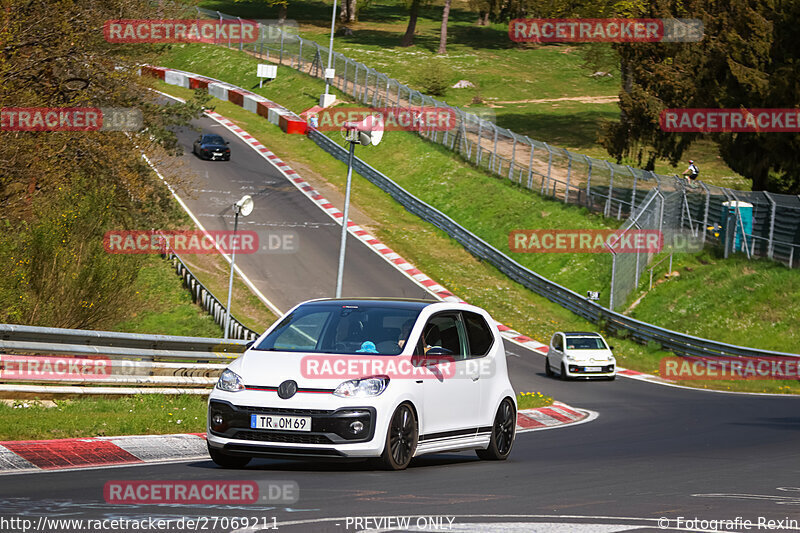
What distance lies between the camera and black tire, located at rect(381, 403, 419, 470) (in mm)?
10086

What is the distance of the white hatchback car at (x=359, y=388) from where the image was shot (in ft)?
32.4

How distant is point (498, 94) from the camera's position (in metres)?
82.6

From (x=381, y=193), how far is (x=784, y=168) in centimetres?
1982

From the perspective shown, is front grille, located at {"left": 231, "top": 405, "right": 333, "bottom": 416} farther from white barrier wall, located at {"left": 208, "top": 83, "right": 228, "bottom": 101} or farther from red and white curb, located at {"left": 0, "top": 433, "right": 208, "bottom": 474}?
white barrier wall, located at {"left": 208, "top": 83, "right": 228, "bottom": 101}

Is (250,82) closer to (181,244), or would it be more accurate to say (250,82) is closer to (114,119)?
(181,244)

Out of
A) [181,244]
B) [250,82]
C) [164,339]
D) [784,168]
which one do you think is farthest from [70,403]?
[250,82]

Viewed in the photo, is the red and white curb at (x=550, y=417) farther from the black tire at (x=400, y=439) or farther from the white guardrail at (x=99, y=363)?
the black tire at (x=400, y=439)
